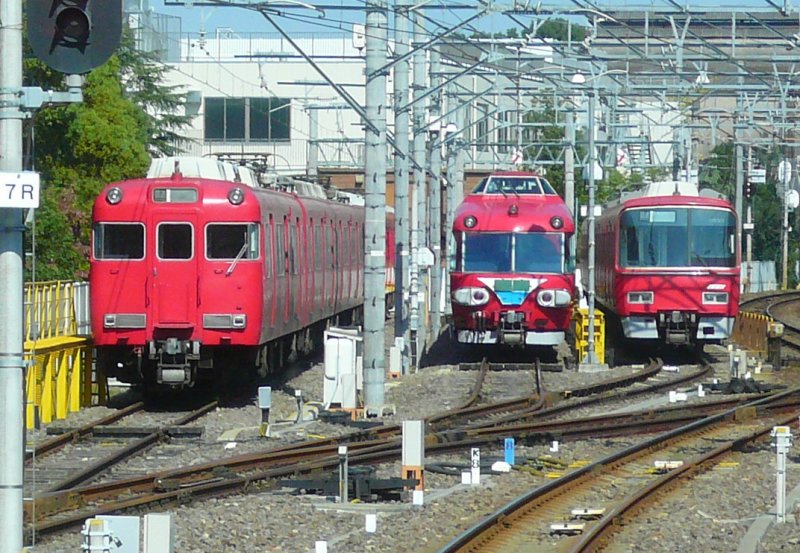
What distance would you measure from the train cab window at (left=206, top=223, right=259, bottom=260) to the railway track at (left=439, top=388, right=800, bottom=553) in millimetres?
5951

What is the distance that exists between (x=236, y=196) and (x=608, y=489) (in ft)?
26.2

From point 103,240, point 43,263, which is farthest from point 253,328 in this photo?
point 43,263

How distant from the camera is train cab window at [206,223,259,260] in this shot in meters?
20.7

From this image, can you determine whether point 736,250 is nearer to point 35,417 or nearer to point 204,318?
point 204,318

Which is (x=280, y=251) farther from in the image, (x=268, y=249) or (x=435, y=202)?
(x=435, y=202)

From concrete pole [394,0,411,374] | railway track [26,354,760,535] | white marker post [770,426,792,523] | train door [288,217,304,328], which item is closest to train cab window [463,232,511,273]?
concrete pole [394,0,411,374]

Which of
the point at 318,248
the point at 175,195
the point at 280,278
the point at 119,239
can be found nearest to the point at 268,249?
the point at 280,278

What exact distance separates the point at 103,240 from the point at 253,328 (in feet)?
7.43

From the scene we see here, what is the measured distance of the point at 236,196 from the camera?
2061 centimetres

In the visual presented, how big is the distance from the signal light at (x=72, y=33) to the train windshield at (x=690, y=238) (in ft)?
72.1

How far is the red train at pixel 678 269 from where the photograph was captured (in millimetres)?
28547

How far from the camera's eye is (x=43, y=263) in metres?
30.6

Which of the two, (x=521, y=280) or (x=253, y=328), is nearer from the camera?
(x=253, y=328)

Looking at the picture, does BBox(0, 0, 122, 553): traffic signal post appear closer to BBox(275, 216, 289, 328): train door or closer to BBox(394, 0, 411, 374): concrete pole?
BBox(275, 216, 289, 328): train door
